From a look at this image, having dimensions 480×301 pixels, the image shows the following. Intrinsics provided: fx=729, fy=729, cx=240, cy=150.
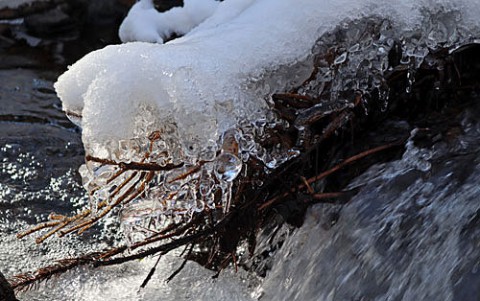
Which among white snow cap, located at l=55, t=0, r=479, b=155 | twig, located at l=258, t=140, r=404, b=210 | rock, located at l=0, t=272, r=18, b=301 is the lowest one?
rock, located at l=0, t=272, r=18, b=301

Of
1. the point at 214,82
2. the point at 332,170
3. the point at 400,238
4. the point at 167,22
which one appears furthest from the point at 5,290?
the point at 167,22

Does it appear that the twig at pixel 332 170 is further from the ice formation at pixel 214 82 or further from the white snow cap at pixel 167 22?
Answer: the white snow cap at pixel 167 22

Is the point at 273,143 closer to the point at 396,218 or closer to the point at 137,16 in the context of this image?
the point at 396,218

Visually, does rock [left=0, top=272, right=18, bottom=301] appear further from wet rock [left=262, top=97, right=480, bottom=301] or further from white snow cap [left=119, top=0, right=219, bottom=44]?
white snow cap [left=119, top=0, right=219, bottom=44]

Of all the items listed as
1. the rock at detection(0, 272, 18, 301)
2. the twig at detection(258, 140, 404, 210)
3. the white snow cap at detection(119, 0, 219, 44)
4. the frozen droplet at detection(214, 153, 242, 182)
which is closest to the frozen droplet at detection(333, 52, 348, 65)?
the twig at detection(258, 140, 404, 210)

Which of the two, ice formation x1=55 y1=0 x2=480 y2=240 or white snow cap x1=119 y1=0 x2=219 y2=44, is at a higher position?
ice formation x1=55 y1=0 x2=480 y2=240

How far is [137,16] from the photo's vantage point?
20.7 feet

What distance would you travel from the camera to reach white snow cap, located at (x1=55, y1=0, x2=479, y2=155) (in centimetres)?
206

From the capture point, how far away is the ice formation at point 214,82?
6.79 ft

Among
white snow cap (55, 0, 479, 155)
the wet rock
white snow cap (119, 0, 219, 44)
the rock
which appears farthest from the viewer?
white snow cap (119, 0, 219, 44)

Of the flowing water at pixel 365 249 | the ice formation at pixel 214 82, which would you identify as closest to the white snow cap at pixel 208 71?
the ice formation at pixel 214 82

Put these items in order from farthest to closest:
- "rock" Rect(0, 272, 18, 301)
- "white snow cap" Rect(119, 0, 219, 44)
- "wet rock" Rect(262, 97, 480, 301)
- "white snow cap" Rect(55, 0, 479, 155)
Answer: "white snow cap" Rect(119, 0, 219, 44) < "rock" Rect(0, 272, 18, 301) < "white snow cap" Rect(55, 0, 479, 155) < "wet rock" Rect(262, 97, 480, 301)

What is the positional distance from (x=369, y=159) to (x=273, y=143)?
0.34m

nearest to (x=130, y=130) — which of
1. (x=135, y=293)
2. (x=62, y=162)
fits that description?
(x=135, y=293)
